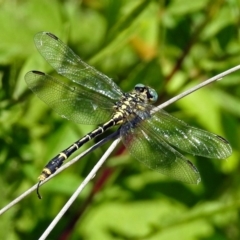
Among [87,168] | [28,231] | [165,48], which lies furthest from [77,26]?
[28,231]

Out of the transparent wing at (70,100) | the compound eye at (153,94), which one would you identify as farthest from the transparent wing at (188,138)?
the transparent wing at (70,100)

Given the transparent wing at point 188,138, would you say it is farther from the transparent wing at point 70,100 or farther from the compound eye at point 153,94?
the transparent wing at point 70,100

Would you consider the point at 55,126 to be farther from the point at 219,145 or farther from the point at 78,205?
the point at 219,145

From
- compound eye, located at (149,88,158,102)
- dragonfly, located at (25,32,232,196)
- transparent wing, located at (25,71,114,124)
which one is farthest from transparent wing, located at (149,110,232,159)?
transparent wing, located at (25,71,114,124)

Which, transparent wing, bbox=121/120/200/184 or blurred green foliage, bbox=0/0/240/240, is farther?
blurred green foliage, bbox=0/0/240/240

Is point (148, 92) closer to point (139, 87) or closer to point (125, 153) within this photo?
point (139, 87)

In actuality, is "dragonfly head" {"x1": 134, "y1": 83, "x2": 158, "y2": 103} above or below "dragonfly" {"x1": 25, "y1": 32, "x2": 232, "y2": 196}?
above

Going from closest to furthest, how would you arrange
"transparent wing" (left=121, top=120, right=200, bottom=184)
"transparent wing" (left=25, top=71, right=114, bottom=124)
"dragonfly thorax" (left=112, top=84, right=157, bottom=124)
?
"transparent wing" (left=121, top=120, right=200, bottom=184), "transparent wing" (left=25, top=71, right=114, bottom=124), "dragonfly thorax" (left=112, top=84, right=157, bottom=124)

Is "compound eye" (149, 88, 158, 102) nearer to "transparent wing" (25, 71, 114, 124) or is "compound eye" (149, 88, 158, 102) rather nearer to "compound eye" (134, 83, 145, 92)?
"compound eye" (134, 83, 145, 92)
